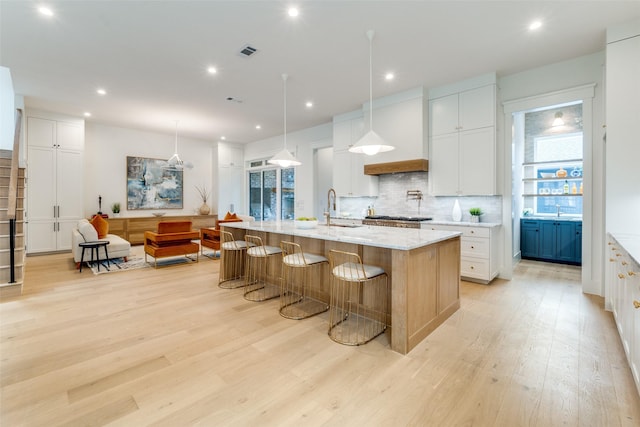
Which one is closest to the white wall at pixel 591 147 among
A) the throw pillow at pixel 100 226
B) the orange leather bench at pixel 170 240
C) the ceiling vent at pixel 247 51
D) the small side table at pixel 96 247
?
the ceiling vent at pixel 247 51

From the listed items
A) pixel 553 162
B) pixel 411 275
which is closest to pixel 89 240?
pixel 411 275

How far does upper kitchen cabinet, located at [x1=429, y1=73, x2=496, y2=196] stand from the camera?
4.49 m

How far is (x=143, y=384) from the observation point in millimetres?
2025

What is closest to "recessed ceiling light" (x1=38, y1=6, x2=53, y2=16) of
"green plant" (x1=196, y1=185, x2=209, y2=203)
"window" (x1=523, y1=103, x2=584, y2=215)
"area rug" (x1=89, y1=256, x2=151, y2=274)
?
"area rug" (x1=89, y1=256, x2=151, y2=274)

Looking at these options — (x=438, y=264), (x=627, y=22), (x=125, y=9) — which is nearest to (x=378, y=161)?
(x=438, y=264)

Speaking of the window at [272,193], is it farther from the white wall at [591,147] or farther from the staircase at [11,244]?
Answer: the white wall at [591,147]

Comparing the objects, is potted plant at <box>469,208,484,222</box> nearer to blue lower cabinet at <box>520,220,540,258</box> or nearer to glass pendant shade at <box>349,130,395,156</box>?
blue lower cabinet at <box>520,220,540,258</box>

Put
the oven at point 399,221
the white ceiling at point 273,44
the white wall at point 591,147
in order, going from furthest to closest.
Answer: the oven at point 399,221, the white wall at point 591,147, the white ceiling at point 273,44

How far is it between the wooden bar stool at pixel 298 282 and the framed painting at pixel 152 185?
5.87m

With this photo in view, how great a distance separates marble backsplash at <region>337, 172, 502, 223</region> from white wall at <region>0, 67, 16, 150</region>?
6472mm

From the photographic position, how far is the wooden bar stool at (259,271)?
3.70 meters

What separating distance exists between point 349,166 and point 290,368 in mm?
4775

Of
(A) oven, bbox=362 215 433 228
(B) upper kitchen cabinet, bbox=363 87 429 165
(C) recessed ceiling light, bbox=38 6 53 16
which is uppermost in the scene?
(C) recessed ceiling light, bbox=38 6 53 16

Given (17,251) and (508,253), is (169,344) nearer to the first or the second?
(17,251)
